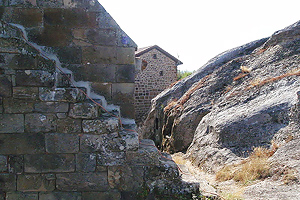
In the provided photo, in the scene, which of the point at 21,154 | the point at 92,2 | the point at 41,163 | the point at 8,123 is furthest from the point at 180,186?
the point at 92,2

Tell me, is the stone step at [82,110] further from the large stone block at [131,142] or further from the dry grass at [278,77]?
the dry grass at [278,77]

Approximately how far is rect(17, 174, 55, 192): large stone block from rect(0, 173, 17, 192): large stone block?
0.07 m

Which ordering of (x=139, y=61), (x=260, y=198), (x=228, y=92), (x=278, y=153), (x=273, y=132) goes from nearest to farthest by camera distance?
(x=260, y=198)
(x=139, y=61)
(x=278, y=153)
(x=273, y=132)
(x=228, y=92)

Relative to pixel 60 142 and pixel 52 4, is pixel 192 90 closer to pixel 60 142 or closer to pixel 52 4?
pixel 52 4

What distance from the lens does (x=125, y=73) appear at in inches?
162

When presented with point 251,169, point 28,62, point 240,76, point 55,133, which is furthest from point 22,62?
point 240,76

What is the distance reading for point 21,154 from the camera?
365 centimetres

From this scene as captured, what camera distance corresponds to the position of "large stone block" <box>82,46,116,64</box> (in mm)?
4043

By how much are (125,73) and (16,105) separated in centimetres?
155

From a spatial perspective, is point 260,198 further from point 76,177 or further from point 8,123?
point 8,123

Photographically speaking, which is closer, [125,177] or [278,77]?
[125,177]

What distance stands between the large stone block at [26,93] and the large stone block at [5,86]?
0.08 m

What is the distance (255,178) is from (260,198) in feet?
2.51

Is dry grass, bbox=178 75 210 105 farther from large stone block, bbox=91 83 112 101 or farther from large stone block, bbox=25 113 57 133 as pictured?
large stone block, bbox=25 113 57 133
